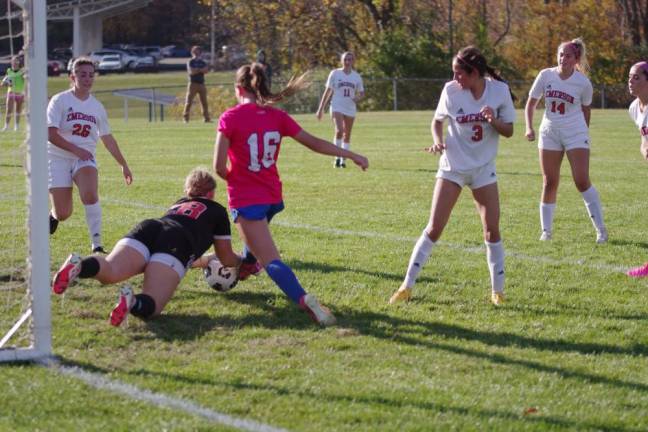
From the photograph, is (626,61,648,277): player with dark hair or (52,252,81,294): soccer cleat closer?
(52,252,81,294): soccer cleat

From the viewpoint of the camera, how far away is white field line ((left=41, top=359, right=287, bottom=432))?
191 inches

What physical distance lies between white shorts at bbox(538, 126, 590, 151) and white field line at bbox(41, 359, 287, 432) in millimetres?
6134

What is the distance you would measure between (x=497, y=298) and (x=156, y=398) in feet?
10.4

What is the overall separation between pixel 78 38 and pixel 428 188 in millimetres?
50907

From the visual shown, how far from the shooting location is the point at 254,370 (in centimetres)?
576

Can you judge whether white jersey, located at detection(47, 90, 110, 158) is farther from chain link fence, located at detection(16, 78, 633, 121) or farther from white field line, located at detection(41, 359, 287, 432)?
chain link fence, located at detection(16, 78, 633, 121)

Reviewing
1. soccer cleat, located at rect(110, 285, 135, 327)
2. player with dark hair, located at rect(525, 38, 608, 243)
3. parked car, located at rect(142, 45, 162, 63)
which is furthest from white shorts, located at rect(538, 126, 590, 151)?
parked car, located at rect(142, 45, 162, 63)

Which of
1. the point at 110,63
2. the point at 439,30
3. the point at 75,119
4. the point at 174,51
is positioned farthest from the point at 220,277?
the point at 174,51

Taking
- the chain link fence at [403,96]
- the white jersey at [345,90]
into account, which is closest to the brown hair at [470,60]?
the white jersey at [345,90]

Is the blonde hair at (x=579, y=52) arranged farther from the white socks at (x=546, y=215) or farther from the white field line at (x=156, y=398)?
the white field line at (x=156, y=398)

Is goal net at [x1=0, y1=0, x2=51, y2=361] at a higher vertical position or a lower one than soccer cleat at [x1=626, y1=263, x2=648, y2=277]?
higher

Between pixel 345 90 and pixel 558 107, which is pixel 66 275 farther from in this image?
pixel 345 90

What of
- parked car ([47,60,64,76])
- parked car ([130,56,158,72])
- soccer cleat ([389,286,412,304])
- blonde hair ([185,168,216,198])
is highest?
parked car ([130,56,158,72])

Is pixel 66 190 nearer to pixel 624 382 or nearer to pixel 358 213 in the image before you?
pixel 358 213
